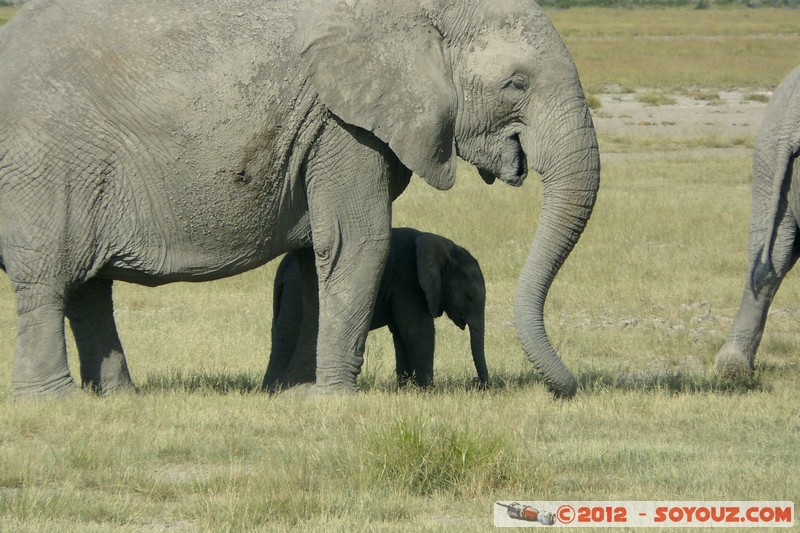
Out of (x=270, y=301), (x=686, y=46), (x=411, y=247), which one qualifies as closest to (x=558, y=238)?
(x=411, y=247)

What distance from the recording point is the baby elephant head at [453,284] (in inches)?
379

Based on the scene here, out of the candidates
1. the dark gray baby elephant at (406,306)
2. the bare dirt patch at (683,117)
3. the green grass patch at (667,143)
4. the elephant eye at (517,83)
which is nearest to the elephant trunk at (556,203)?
the elephant eye at (517,83)

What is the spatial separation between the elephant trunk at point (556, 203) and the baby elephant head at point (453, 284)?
1380mm

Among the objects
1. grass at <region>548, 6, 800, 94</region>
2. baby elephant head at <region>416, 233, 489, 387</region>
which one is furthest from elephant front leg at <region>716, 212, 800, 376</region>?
grass at <region>548, 6, 800, 94</region>

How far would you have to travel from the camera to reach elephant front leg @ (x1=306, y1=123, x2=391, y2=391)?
8.16 meters

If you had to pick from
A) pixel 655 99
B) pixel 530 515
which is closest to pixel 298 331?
pixel 530 515

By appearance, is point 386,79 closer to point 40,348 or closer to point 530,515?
point 40,348

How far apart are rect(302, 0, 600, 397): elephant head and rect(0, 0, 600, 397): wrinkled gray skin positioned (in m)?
0.01

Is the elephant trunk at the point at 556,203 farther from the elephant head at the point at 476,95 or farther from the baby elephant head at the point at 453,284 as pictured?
the baby elephant head at the point at 453,284

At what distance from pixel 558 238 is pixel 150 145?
2433 mm

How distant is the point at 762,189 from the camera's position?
10.3m

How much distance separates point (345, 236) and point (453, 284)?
182cm

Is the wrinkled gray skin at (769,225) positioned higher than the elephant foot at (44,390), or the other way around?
the wrinkled gray skin at (769,225)

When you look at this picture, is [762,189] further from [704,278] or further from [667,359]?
[704,278]
